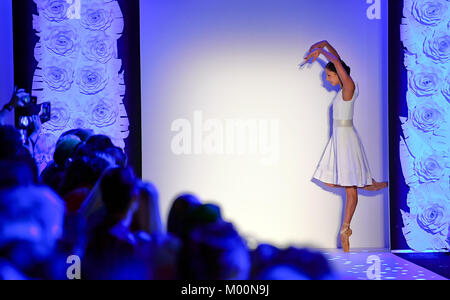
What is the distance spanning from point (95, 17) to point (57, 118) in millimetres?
824

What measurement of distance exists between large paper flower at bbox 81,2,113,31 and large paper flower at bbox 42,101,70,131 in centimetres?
Result: 64

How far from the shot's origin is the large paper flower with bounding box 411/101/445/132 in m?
4.04

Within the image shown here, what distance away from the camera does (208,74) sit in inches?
158

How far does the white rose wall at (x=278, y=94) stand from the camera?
3.97m

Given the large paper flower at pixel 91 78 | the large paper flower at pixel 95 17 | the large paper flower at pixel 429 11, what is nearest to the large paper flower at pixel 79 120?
the large paper flower at pixel 91 78

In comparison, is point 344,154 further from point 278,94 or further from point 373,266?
point 373,266

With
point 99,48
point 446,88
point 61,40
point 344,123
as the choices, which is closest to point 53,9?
point 61,40

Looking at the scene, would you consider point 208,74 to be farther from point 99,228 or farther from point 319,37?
point 99,228

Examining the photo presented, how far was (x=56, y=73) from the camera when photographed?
3.99 m

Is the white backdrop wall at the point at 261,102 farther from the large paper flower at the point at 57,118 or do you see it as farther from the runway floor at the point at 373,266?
the large paper flower at the point at 57,118

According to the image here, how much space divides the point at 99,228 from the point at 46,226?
0.28m

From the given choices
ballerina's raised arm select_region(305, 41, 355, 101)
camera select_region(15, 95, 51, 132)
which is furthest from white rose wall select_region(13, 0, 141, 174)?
ballerina's raised arm select_region(305, 41, 355, 101)

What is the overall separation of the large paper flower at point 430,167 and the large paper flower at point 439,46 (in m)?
0.75

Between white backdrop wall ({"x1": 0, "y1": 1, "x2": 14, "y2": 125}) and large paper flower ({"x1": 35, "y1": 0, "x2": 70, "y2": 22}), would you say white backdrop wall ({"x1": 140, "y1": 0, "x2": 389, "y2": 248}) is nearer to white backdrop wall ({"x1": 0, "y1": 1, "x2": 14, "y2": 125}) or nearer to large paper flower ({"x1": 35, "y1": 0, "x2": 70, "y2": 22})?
large paper flower ({"x1": 35, "y1": 0, "x2": 70, "y2": 22})
